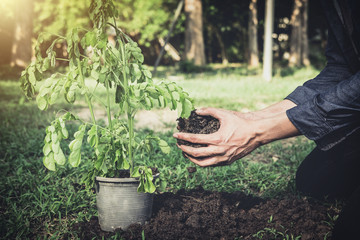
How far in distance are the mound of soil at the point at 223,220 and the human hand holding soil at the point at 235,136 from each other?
450 mm

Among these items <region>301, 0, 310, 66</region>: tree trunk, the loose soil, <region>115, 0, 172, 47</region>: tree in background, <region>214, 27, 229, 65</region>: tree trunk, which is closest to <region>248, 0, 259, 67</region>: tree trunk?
<region>301, 0, 310, 66</region>: tree trunk

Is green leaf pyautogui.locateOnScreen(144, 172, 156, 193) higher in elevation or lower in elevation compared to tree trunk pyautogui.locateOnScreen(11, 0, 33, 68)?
lower

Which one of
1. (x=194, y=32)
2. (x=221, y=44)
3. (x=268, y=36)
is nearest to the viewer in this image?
(x=268, y=36)

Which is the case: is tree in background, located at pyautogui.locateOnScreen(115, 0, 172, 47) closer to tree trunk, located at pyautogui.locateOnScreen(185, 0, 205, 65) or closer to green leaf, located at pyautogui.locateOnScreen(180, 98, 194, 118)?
tree trunk, located at pyautogui.locateOnScreen(185, 0, 205, 65)

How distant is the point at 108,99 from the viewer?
1.94 meters

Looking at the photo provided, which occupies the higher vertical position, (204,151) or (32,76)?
(32,76)

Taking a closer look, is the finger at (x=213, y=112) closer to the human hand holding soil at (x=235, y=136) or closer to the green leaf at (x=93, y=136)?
the human hand holding soil at (x=235, y=136)

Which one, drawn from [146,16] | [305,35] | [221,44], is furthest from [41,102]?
[221,44]

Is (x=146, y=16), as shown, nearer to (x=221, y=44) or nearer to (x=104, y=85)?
(x=221, y=44)

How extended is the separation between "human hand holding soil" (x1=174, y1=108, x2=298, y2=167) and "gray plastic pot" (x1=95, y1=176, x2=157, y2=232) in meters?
0.43

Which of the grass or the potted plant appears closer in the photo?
the potted plant

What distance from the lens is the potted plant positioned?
1.76 m

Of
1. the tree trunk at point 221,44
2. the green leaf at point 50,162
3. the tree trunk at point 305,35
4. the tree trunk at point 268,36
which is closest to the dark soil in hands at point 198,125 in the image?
the green leaf at point 50,162

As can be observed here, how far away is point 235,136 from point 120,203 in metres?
0.78
